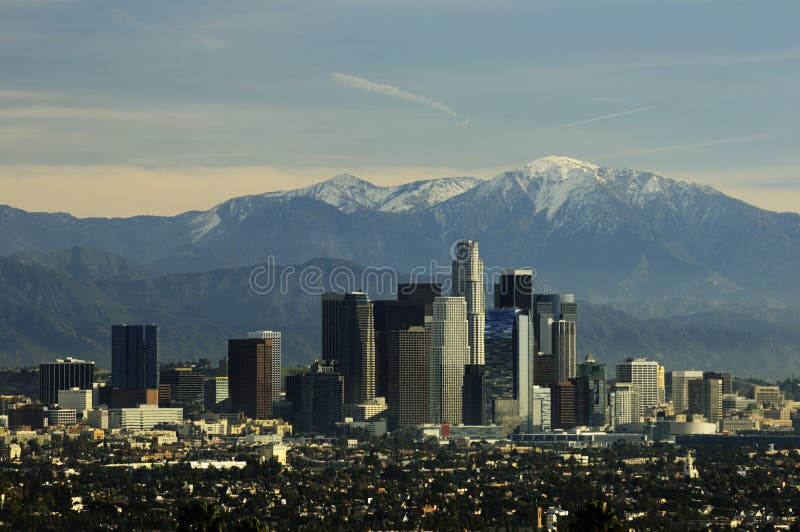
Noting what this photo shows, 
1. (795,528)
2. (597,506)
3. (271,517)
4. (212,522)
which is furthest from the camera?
(271,517)

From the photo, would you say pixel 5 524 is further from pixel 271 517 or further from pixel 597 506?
pixel 597 506

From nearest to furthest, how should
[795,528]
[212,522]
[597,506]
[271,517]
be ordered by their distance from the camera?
1. [597,506]
2. [212,522]
3. [795,528]
4. [271,517]

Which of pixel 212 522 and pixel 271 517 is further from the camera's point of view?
pixel 271 517

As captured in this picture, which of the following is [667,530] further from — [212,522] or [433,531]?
[212,522]

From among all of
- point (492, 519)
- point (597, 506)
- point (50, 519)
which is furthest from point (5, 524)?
point (597, 506)

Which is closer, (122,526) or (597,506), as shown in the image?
(597,506)

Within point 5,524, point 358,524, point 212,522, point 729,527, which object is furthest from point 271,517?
point 212,522

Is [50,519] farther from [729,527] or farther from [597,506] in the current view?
[597,506]

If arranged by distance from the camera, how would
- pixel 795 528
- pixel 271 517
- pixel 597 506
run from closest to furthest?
pixel 597 506 → pixel 795 528 → pixel 271 517

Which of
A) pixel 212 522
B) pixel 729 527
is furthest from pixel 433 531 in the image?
pixel 212 522
